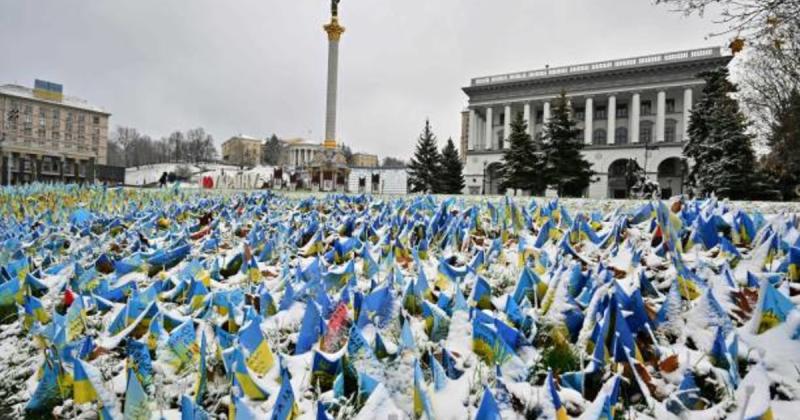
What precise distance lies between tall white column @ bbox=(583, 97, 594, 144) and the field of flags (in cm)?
5000

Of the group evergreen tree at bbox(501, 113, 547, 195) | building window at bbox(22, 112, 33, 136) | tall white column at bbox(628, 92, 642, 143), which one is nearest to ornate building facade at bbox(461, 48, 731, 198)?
tall white column at bbox(628, 92, 642, 143)

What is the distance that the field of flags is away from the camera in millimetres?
1702

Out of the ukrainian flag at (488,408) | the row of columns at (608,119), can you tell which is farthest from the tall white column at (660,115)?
the ukrainian flag at (488,408)

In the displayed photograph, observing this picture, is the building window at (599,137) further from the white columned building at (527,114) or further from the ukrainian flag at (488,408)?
the ukrainian flag at (488,408)

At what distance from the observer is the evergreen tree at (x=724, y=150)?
25875 millimetres

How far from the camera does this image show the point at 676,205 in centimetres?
465

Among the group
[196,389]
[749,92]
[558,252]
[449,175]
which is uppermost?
[749,92]

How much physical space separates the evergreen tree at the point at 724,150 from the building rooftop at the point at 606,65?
1747 cm

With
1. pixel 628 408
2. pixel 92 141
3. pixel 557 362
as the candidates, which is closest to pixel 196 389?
pixel 557 362

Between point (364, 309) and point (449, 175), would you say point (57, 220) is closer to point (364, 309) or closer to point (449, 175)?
point (364, 309)

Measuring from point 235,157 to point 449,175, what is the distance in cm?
7844

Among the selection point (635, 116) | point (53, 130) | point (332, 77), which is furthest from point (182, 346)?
point (53, 130)

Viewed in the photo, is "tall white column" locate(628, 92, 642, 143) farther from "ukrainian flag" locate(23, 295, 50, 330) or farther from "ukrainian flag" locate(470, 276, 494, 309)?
"ukrainian flag" locate(23, 295, 50, 330)

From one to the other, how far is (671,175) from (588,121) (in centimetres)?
1022
